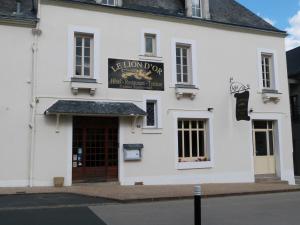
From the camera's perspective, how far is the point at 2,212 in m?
9.84

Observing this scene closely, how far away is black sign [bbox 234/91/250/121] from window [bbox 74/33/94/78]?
257 inches

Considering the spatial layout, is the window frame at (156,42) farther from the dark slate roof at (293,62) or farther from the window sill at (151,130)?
the dark slate roof at (293,62)

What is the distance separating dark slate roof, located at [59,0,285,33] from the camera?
18.0 m

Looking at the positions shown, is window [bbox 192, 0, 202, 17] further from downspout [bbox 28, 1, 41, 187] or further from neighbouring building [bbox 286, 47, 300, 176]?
neighbouring building [bbox 286, 47, 300, 176]

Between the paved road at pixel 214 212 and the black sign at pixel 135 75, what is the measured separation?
5992 millimetres

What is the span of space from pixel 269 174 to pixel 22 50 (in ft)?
40.9

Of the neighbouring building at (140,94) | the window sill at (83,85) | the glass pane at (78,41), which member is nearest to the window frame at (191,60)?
the neighbouring building at (140,94)

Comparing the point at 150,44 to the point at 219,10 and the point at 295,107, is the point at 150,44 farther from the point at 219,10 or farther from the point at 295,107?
the point at 295,107

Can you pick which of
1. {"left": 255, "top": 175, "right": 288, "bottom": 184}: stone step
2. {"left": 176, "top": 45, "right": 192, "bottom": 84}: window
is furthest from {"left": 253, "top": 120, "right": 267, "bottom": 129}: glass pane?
{"left": 176, "top": 45, "right": 192, "bottom": 84}: window

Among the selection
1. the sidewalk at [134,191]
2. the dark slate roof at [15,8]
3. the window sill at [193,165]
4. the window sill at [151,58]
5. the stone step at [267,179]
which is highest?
the dark slate roof at [15,8]

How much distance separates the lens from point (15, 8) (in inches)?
637

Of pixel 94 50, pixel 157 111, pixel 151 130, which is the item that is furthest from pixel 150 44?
Result: pixel 151 130

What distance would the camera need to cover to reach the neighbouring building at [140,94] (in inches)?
598

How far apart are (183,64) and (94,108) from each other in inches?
194
